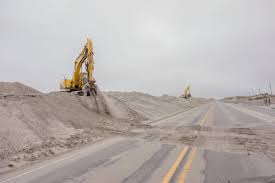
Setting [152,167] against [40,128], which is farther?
[40,128]

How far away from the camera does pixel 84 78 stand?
27344 millimetres

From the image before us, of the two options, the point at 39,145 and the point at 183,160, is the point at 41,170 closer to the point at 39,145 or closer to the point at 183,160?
the point at 39,145

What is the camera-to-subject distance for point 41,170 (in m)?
6.95

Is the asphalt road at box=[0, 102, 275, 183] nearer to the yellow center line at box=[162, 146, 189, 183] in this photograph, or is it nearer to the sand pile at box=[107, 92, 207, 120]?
the yellow center line at box=[162, 146, 189, 183]

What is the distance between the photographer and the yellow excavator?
23352mm

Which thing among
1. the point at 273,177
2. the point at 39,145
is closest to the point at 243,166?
the point at 273,177

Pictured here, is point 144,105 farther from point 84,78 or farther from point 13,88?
point 13,88

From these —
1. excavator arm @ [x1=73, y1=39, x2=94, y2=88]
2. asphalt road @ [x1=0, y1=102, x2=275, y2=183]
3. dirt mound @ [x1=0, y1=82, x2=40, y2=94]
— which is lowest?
asphalt road @ [x1=0, y1=102, x2=275, y2=183]

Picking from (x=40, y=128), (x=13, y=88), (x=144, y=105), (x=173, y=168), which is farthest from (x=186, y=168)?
(x=144, y=105)

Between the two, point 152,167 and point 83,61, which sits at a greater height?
point 83,61

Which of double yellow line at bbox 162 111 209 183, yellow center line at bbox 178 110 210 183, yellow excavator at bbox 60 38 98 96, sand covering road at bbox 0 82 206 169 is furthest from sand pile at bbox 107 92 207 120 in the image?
yellow center line at bbox 178 110 210 183

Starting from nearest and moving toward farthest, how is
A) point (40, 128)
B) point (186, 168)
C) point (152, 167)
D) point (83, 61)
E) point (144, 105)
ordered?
point (186, 168) → point (152, 167) → point (40, 128) → point (83, 61) → point (144, 105)

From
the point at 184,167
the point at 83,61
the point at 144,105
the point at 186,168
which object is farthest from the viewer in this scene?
the point at 144,105

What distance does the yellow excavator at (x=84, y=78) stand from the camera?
23352mm
